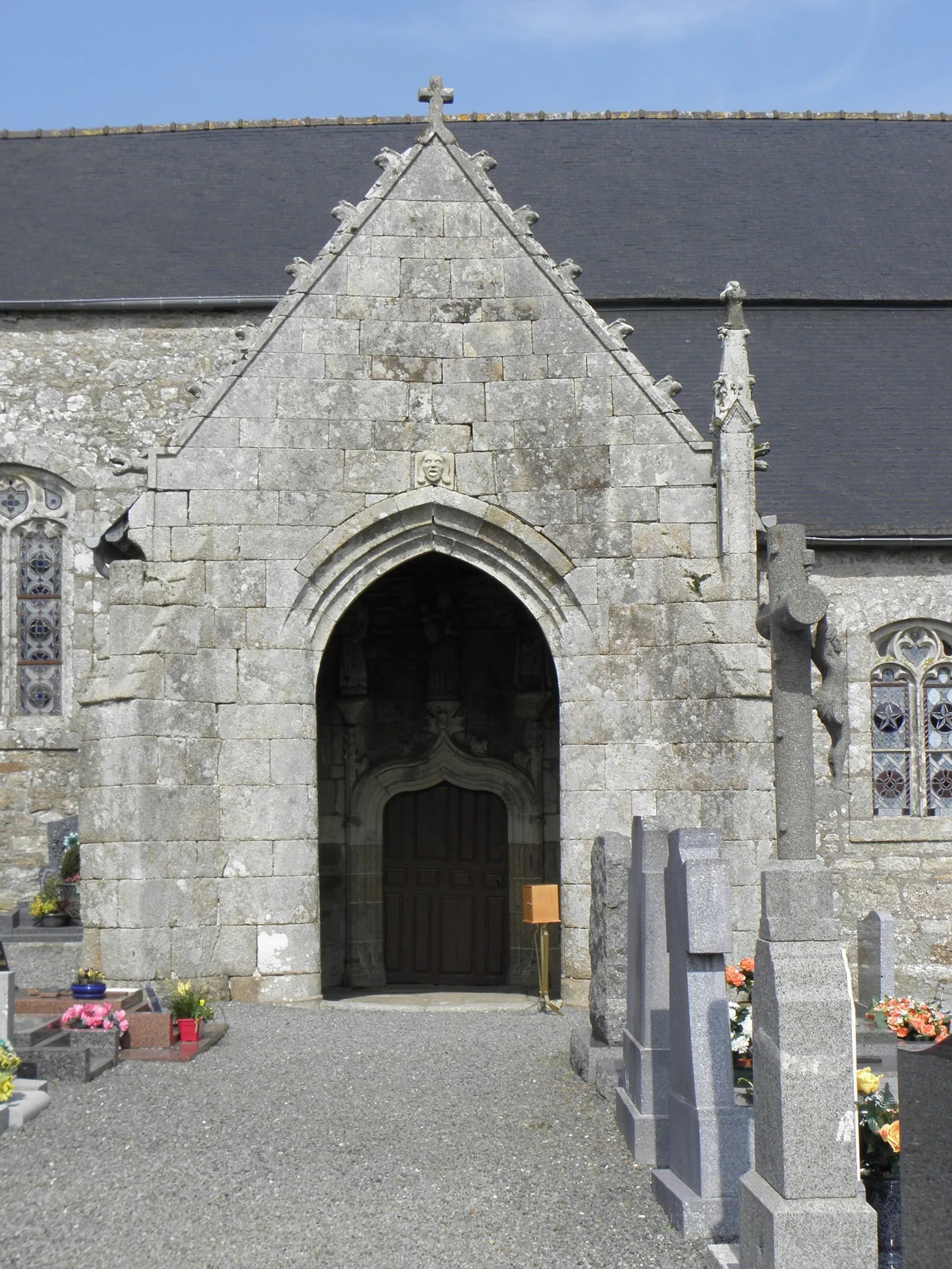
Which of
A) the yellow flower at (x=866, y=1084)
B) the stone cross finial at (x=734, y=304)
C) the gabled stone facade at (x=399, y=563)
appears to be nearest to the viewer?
the yellow flower at (x=866, y=1084)

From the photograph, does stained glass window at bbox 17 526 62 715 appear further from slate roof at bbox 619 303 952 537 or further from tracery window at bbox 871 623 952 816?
tracery window at bbox 871 623 952 816

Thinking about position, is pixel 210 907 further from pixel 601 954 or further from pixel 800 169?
pixel 800 169

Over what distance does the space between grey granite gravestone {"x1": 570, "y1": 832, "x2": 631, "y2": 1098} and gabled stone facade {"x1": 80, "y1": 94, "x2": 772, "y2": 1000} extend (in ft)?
6.38

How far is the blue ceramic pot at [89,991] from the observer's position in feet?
26.8

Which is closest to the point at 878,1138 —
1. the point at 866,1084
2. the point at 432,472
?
the point at 866,1084

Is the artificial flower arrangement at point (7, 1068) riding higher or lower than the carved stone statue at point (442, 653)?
lower

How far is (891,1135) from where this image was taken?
4.84 metres

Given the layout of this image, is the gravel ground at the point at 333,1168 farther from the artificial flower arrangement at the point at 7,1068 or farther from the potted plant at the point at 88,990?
the potted plant at the point at 88,990

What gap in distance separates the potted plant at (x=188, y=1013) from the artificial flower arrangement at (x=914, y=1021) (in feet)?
12.5

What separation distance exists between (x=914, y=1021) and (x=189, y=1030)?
396cm

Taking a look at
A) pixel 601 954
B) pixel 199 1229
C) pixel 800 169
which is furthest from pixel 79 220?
pixel 199 1229

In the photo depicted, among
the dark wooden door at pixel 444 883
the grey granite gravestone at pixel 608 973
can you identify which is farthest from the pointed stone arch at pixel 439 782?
the grey granite gravestone at pixel 608 973

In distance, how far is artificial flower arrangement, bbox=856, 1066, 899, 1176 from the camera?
15.9 ft

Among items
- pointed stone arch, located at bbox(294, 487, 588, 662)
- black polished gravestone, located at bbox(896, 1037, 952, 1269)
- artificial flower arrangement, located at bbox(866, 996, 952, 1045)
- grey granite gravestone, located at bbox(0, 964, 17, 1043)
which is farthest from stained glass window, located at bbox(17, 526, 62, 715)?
black polished gravestone, located at bbox(896, 1037, 952, 1269)
